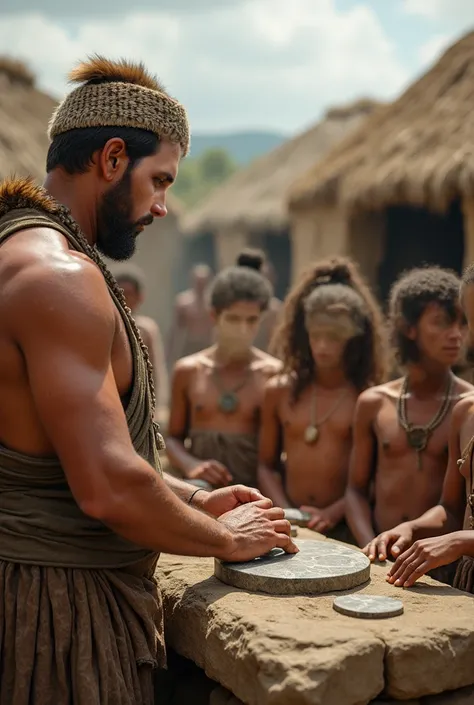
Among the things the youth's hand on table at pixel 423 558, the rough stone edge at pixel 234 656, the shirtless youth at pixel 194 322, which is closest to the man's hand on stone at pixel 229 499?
the rough stone edge at pixel 234 656

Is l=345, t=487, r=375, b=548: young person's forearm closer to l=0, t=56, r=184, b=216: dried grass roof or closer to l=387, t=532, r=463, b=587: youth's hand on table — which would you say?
l=387, t=532, r=463, b=587: youth's hand on table

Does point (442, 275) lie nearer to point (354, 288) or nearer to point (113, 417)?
point (354, 288)

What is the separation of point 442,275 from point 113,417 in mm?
2216

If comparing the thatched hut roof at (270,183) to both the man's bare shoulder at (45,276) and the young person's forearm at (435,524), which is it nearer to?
the young person's forearm at (435,524)

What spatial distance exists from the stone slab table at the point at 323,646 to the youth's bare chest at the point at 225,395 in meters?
2.28

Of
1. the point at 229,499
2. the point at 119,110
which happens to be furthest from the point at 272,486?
the point at 119,110

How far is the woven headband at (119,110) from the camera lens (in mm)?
2396

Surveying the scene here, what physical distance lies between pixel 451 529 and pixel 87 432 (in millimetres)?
1605

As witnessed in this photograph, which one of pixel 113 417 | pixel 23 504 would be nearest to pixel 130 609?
pixel 23 504

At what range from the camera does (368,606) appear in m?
2.29

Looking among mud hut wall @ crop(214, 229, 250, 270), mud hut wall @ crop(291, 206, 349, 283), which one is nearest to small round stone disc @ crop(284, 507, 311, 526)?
mud hut wall @ crop(291, 206, 349, 283)

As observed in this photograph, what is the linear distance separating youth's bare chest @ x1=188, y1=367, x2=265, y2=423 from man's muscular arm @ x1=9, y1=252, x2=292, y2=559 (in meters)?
2.65

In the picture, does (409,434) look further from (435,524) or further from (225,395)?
(225,395)

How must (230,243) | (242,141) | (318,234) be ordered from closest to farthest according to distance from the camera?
(318,234) < (230,243) < (242,141)
